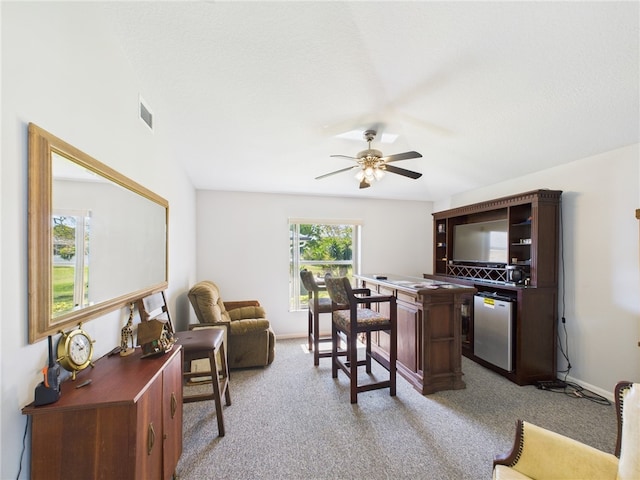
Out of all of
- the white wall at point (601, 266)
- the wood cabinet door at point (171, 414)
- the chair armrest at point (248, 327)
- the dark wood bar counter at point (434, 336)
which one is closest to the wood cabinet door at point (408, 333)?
the dark wood bar counter at point (434, 336)

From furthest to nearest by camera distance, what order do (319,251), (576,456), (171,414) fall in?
(319,251) < (171,414) < (576,456)

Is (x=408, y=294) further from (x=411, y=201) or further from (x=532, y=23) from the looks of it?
(x=411, y=201)

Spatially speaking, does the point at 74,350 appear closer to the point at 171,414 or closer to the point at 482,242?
the point at 171,414

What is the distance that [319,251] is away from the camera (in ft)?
15.1

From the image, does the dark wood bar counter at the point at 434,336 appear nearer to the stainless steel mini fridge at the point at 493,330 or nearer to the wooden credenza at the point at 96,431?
the stainless steel mini fridge at the point at 493,330

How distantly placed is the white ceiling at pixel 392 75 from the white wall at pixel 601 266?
0.81 ft

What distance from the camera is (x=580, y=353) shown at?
107 inches

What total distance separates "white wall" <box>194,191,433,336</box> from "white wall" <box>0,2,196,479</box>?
87.7 inches

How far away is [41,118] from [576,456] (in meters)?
2.71

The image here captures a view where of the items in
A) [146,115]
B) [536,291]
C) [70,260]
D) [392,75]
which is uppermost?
[392,75]

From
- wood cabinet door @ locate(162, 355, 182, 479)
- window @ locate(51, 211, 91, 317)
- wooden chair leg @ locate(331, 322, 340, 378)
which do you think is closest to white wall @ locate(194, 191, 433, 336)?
wooden chair leg @ locate(331, 322, 340, 378)

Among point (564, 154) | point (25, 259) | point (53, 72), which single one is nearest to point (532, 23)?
point (564, 154)

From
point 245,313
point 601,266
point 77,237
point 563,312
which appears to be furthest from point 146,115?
point 563,312

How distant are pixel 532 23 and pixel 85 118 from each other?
249 centimetres
